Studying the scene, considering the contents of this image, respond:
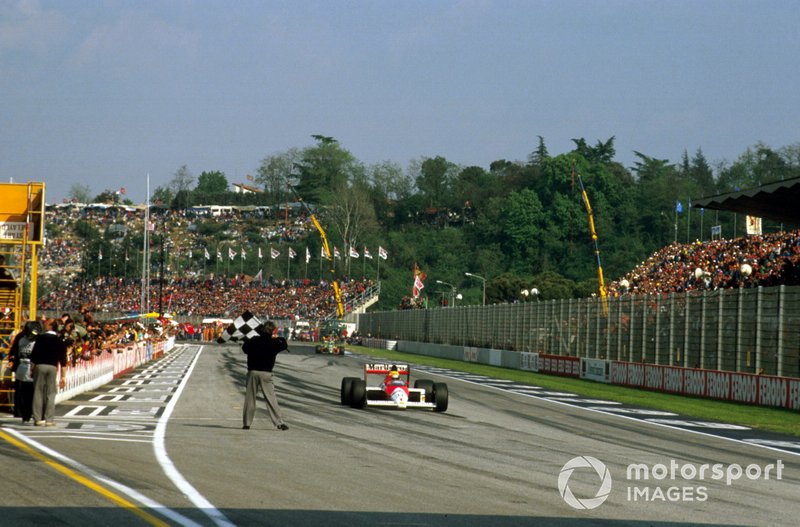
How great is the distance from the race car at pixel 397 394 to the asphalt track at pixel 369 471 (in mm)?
353

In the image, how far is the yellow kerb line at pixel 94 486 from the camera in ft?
28.0

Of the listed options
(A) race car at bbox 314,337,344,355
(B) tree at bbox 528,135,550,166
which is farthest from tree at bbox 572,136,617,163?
(A) race car at bbox 314,337,344,355

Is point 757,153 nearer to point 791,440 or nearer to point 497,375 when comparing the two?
point 497,375

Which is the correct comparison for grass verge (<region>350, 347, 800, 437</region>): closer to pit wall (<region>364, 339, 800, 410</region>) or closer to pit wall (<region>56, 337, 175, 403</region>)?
pit wall (<region>364, 339, 800, 410</region>)

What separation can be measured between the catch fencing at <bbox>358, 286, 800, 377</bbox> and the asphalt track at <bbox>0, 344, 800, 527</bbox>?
9137 mm

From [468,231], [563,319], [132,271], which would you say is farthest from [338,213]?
[563,319]

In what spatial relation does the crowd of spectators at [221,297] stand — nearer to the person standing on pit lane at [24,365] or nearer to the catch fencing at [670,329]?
the catch fencing at [670,329]

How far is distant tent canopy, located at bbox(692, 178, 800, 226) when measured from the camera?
33.3 metres

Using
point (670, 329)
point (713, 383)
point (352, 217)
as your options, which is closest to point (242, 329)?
point (713, 383)

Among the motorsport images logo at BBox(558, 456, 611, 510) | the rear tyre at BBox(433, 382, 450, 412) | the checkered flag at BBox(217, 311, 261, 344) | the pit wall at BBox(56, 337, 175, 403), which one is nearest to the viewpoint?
the motorsport images logo at BBox(558, 456, 611, 510)

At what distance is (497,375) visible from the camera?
47.8m

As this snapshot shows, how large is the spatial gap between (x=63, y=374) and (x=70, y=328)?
104 cm

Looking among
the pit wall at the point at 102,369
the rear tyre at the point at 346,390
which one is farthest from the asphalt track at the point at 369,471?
the pit wall at the point at 102,369

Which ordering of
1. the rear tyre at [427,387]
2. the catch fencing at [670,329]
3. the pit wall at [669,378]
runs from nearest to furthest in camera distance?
the rear tyre at [427,387] < the pit wall at [669,378] < the catch fencing at [670,329]
